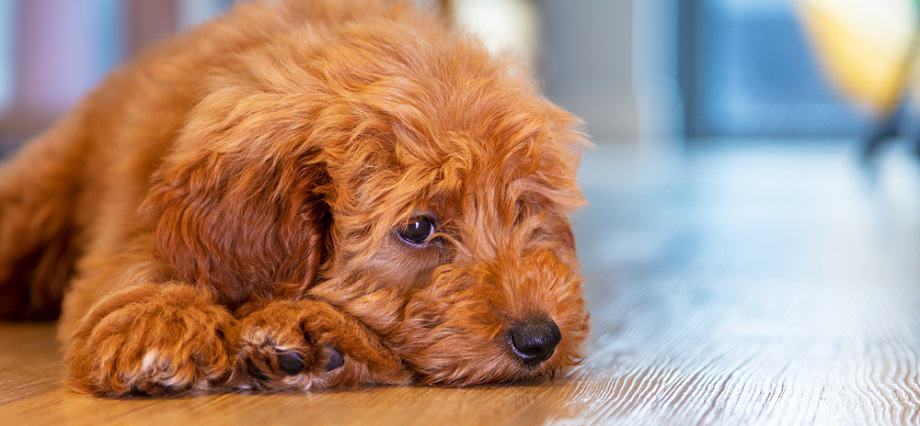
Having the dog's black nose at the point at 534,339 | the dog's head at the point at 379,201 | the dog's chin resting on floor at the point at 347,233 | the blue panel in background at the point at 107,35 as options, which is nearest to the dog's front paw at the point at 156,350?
the dog's chin resting on floor at the point at 347,233

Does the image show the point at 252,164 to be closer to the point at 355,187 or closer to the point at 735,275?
the point at 355,187

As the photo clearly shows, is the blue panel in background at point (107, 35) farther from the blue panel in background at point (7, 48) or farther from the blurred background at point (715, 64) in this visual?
the blurred background at point (715, 64)

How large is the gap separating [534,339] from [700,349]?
2.08 ft

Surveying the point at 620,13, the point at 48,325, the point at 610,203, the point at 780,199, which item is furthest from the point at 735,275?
the point at 620,13

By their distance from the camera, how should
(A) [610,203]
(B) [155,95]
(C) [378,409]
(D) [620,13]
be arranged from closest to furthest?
1. (C) [378,409]
2. (B) [155,95]
3. (A) [610,203]
4. (D) [620,13]

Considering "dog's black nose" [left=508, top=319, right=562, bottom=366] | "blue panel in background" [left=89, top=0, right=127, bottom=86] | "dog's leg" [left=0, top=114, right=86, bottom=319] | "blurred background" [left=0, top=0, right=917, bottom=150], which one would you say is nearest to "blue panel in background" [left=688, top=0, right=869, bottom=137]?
"blurred background" [left=0, top=0, right=917, bottom=150]

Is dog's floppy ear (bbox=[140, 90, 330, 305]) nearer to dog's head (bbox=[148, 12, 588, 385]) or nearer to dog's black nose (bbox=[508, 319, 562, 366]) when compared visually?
dog's head (bbox=[148, 12, 588, 385])

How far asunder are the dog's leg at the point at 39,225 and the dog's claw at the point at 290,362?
48.4 inches

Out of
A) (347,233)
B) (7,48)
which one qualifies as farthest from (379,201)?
(7,48)

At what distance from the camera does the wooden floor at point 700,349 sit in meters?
1.90

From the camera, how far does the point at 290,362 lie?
6.67 ft

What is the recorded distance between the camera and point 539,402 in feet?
6.51

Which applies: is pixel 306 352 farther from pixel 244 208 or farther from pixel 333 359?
pixel 244 208

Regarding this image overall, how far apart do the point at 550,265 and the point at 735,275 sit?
72.6 inches
